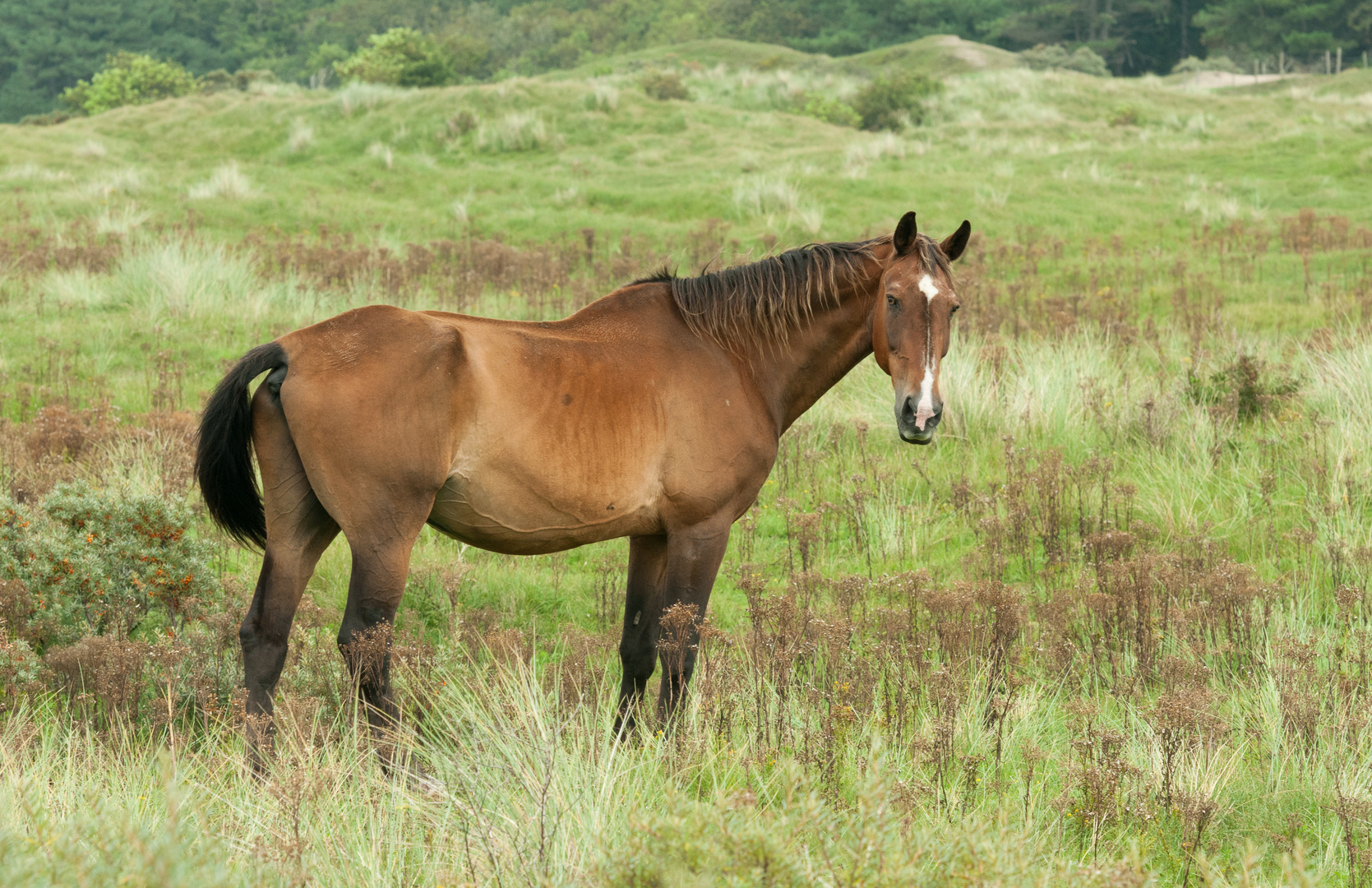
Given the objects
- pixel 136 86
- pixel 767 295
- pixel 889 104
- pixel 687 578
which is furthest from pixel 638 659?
pixel 136 86

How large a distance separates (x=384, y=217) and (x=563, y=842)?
15.9 metres

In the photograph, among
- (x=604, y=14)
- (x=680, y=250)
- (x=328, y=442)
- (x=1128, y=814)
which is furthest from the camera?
(x=604, y=14)

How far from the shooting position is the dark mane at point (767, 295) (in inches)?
191

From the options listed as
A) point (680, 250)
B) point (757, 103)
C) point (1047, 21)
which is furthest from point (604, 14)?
point (680, 250)

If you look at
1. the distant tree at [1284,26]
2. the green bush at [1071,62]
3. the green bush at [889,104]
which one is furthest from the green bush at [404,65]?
the distant tree at [1284,26]

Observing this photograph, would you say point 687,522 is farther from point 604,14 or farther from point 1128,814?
point 604,14

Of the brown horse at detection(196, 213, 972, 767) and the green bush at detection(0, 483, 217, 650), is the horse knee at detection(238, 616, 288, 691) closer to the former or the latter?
the brown horse at detection(196, 213, 972, 767)

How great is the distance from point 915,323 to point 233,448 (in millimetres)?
2790

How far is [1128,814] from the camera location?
374 centimetres

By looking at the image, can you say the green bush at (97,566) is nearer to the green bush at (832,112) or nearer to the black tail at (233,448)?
the black tail at (233,448)

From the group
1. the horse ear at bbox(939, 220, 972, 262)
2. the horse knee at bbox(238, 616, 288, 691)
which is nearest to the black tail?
the horse knee at bbox(238, 616, 288, 691)

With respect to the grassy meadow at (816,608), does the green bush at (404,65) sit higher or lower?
higher

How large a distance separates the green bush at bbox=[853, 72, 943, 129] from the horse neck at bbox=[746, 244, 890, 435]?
27.0 metres

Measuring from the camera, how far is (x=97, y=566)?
543cm
